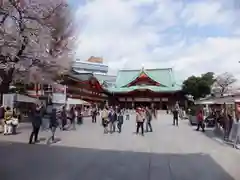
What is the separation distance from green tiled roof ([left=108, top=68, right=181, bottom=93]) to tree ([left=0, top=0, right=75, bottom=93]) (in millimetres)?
36638

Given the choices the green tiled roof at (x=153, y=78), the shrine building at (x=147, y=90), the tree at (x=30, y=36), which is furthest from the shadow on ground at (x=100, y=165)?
the green tiled roof at (x=153, y=78)

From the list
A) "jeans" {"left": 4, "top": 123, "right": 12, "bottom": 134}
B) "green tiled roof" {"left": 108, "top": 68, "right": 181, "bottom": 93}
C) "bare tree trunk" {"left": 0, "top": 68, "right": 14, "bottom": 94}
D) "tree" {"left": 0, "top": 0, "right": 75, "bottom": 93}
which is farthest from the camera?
"green tiled roof" {"left": 108, "top": 68, "right": 181, "bottom": 93}

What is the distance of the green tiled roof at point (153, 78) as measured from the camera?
196 ft

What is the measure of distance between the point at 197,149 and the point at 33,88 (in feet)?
74.3

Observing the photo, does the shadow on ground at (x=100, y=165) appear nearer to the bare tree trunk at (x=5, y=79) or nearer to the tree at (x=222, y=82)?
the bare tree trunk at (x=5, y=79)

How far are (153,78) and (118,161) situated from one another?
54906mm

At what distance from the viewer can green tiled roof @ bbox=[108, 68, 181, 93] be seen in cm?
5988

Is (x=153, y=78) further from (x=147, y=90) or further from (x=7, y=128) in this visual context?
(x=7, y=128)

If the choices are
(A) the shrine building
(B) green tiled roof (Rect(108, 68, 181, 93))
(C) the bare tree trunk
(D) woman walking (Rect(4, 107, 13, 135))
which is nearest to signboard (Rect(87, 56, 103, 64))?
(B) green tiled roof (Rect(108, 68, 181, 93))

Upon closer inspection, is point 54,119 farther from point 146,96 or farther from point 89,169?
point 146,96

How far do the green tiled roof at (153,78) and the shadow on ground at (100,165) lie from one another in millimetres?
48078

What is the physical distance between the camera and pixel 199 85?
172ft

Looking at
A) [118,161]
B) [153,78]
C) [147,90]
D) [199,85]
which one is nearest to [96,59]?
[153,78]

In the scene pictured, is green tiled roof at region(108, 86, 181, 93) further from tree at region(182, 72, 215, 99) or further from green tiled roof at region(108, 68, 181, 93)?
tree at region(182, 72, 215, 99)
